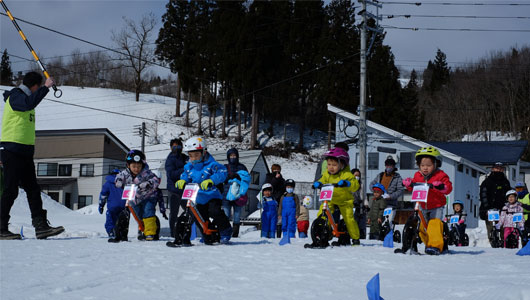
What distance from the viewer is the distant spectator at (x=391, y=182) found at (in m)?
12.2

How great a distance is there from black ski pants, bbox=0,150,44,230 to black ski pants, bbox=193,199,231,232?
94.0 inches

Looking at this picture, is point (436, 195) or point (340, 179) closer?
point (436, 195)

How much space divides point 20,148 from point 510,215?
455 inches

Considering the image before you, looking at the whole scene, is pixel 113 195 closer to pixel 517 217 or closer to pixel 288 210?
pixel 288 210

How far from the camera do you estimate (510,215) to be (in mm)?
14609

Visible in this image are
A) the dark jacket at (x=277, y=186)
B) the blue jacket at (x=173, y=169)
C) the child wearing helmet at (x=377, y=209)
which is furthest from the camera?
the dark jacket at (x=277, y=186)

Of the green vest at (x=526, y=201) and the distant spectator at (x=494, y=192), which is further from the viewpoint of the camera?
the distant spectator at (x=494, y=192)

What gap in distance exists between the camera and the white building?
4172 centimetres

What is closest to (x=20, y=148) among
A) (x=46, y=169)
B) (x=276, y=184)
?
(x=276, y=184)

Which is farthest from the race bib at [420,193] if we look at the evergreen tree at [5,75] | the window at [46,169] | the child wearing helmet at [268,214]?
the evergreen tree at [5,75]

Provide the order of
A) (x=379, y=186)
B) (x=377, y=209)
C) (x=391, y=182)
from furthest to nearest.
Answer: (x=377, y=209)
(x=379, y=186)
(x=391, y=182)

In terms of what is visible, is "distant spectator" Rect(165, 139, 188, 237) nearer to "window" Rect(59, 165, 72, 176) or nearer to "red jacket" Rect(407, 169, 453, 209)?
"red jacket" Rect(407, 169, 453, 209)

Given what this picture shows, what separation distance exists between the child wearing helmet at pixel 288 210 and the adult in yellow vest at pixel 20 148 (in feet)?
21.9

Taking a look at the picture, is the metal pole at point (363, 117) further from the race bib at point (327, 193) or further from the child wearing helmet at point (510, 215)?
the race bib at point (327, 193)
